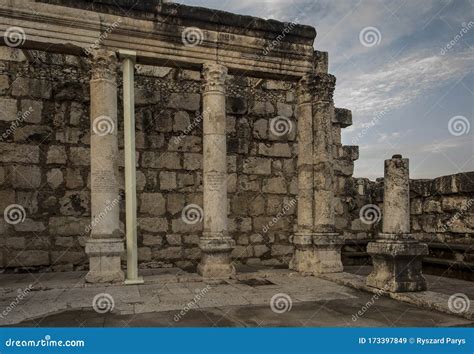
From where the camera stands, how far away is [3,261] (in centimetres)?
805

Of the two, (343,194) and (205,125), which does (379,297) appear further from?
(343,194)

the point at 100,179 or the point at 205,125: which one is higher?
the point at 205,125

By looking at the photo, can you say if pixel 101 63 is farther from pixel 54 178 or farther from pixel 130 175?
pixel 54 178

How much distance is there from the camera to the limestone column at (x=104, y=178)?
679cm

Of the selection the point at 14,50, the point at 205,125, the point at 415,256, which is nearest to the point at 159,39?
the point at 205,125

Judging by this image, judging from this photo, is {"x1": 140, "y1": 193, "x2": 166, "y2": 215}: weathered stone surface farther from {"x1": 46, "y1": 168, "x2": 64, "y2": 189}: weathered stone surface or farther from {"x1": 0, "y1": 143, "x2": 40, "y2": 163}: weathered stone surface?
{"x1": 0, "y1": 143, "x2": 40, "y2": 163}: weathered stone surface

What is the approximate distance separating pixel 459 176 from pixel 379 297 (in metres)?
4.00
